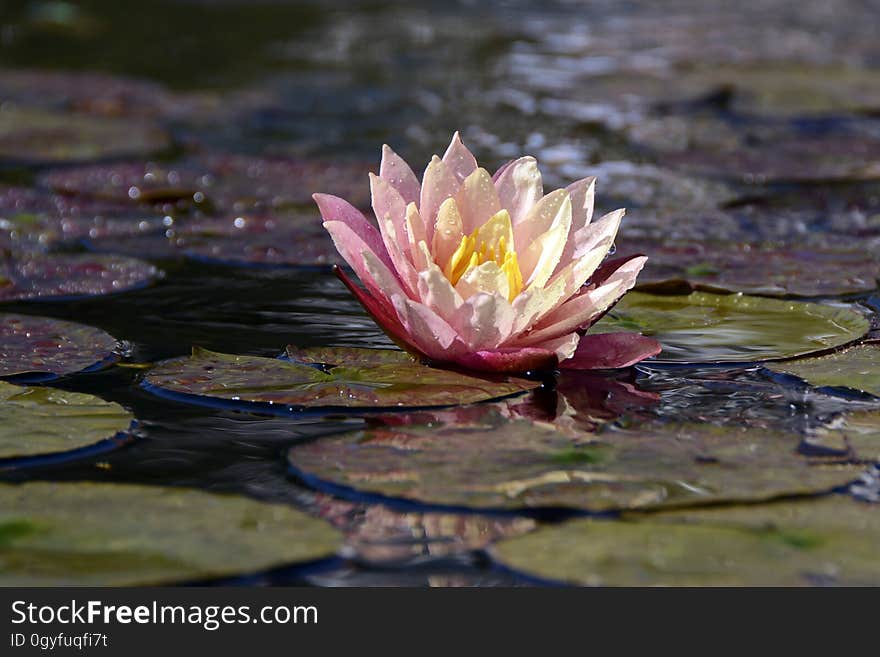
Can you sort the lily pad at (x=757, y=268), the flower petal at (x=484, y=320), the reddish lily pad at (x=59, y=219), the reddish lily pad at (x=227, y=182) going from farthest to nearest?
the reddish lily pad at (x=227, y=182) < the reddish lily pad at (x=59, y=219) < the lily pad at (x=757, y=268) < the flower petal at (x=484, y=320)

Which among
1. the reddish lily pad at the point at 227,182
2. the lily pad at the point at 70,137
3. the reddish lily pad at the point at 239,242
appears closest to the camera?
the reddish lily pad at the point at 239,242

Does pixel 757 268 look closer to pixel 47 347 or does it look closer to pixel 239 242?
pixel 239 242

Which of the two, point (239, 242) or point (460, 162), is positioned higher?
point (460, 162)

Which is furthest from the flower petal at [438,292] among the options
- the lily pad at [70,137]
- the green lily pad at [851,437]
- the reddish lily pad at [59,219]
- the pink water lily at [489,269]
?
the lily pad at [70,137]

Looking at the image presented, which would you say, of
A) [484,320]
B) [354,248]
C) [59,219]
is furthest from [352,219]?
[59,219]

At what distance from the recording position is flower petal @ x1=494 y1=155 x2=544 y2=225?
201cm

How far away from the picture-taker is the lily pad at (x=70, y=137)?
4.10 m

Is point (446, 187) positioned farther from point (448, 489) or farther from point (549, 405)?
point (448, 489)

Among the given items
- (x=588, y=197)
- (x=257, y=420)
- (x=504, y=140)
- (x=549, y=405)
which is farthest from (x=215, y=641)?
(x=504, y=140)

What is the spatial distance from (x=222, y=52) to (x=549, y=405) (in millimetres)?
5374

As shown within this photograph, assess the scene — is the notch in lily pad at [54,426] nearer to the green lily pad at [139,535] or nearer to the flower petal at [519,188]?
the green lily pad at [139,535]

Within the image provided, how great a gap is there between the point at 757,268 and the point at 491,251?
97 cm

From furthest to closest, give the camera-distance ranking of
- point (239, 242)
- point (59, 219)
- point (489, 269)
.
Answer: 1. point (59, 219)
2. point (239, 242)
3. point (489, 269)

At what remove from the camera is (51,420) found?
5.76 feet
